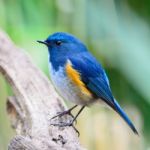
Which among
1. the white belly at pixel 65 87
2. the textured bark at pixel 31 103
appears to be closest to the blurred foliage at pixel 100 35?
the textured bark at pixel 31 103

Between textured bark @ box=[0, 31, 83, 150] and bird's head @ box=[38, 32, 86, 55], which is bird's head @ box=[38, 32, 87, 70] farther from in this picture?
textured bark @ box=[0, 31, 83, 150]

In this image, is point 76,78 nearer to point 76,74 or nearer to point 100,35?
point 76,74

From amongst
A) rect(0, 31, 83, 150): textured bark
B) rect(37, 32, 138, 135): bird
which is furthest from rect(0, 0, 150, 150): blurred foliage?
rect(37, 32, 138, 135): bird

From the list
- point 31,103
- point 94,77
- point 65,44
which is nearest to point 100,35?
point 65,44

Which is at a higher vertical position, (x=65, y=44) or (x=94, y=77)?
(x=65, y=44)

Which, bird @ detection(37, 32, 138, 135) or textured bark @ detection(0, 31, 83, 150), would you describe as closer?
textured bark @ detection(0, 31, 83, 150)

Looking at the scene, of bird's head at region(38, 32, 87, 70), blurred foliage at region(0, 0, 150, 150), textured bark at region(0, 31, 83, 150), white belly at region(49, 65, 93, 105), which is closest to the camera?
textured bark at region(0, 31, 83, 150)

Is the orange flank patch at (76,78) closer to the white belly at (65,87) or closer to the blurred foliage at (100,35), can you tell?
the white belly at (65,87)
